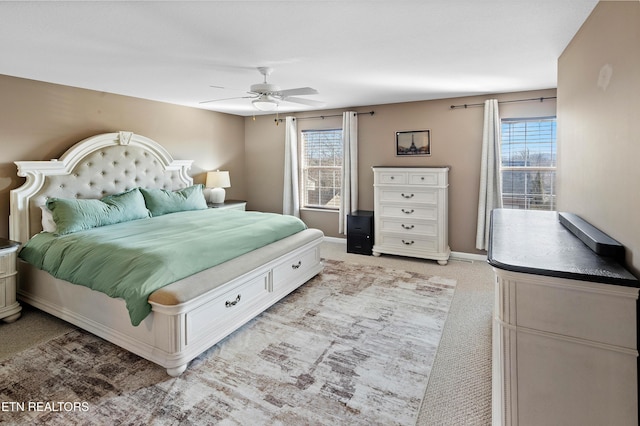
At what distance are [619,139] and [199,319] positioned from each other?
2.57m

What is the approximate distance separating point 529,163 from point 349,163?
2474mm

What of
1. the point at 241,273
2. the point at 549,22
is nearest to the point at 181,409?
the point at 241,273

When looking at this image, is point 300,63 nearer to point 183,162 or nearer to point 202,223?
point 202,223

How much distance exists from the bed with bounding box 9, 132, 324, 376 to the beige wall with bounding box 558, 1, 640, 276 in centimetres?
236

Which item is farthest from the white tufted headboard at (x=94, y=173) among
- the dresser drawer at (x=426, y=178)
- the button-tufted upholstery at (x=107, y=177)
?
the dresser drawer at (x=426, y=178)

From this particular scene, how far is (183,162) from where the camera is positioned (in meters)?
4.96

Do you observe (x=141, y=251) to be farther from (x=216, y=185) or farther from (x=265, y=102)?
(x=216, y=185)

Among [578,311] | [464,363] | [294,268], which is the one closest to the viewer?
[578,311]

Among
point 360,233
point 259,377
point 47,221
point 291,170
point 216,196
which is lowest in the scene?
point 259,377

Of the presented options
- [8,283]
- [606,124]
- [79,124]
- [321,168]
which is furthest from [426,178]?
[8,283]

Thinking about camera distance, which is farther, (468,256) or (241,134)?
(241,134)

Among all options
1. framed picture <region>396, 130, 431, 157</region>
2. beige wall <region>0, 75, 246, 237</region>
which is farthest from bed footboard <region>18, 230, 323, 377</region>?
framed picture <region>396, 130, 431, 157</region>

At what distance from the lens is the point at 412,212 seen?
15.5 ft

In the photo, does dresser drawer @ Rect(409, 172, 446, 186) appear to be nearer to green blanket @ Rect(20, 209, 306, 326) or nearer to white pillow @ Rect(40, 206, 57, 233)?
green blanket @ Rect(20, 209, 306, 326)
